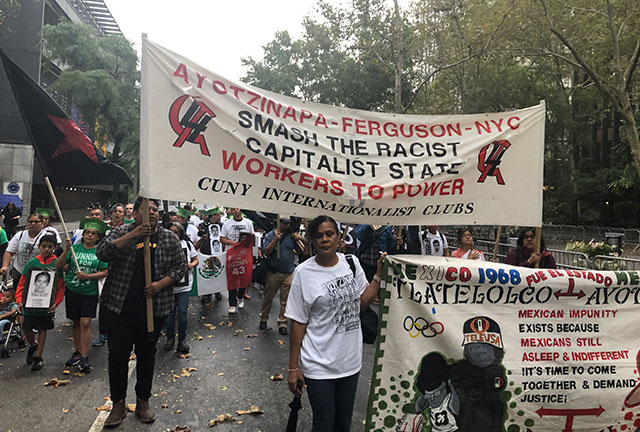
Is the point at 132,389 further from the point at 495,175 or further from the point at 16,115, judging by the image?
the point at 16,115

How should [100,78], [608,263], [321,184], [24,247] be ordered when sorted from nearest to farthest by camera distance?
[321,184] → [24,247] → [608,263] → [100,78]

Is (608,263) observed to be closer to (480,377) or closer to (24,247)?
(480,377)

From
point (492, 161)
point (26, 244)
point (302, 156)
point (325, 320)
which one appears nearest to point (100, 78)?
point (26, 244)

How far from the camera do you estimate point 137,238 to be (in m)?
3.64

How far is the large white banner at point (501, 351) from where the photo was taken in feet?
10.3

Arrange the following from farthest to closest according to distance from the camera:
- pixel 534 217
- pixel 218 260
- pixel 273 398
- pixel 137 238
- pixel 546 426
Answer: pixel 218 260, pixel 273 398, pixel 534 217, pixel 137 238, pixel 546 426

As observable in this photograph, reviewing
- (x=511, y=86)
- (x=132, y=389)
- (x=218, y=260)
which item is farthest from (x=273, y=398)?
(x=511, y=86)

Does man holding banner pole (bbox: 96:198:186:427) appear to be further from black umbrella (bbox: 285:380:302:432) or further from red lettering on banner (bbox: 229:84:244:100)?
black umbrella (bbox: 285:380:302:432)

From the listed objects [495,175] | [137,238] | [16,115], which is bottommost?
[137,238]

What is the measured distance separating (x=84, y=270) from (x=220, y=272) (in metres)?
3.30

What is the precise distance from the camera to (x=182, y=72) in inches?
135

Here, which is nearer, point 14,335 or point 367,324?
point 367,324

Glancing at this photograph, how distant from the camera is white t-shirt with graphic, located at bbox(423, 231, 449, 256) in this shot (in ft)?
26.1

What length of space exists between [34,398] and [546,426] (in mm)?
4613
